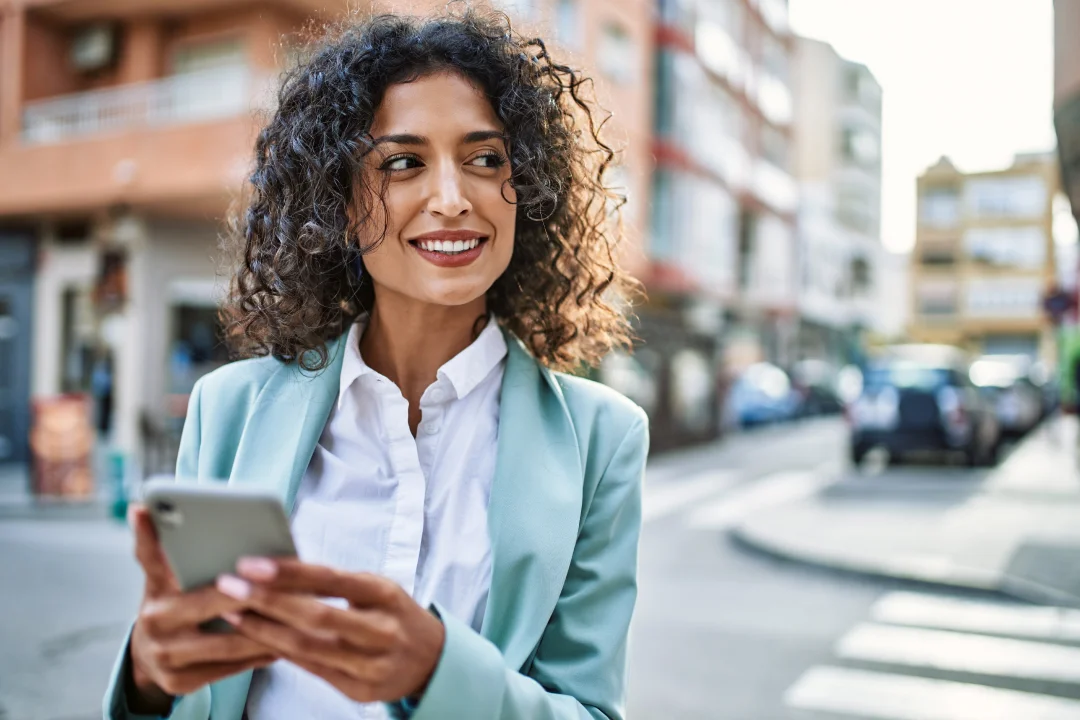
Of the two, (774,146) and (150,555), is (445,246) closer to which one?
(150,555)

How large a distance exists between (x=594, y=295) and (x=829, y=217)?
4766 cm

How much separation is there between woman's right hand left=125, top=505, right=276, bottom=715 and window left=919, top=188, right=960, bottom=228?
231ft

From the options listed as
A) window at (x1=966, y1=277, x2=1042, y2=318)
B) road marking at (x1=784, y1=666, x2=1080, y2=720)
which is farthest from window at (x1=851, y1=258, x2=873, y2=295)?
road marking at (x1=784, y1=666, x2=1080, y2=720)

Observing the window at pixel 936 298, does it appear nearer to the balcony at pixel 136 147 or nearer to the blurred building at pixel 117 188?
the blurred building at pixel 117 188

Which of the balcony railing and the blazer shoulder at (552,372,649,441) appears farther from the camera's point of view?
the balcony railing

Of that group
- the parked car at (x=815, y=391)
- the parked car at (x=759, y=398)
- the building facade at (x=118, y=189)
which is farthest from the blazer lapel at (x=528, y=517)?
the parked car at (x=815, y=391)

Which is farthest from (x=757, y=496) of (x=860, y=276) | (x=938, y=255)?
(x=938, y=255)

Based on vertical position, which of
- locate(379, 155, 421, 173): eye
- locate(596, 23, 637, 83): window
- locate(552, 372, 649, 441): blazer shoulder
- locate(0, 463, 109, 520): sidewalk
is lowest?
locate(0, 463, 109, 520): sidewalk

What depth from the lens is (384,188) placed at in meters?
1.77

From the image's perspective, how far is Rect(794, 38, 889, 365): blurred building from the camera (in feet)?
149

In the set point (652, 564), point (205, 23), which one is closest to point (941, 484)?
point (652, 564)

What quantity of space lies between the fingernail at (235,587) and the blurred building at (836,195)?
4245 centimetres

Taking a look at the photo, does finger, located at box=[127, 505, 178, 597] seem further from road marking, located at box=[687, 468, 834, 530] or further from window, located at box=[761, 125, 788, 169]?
window, located at box=[761, 125, 788, 169]

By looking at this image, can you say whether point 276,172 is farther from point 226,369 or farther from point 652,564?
point 652,564
